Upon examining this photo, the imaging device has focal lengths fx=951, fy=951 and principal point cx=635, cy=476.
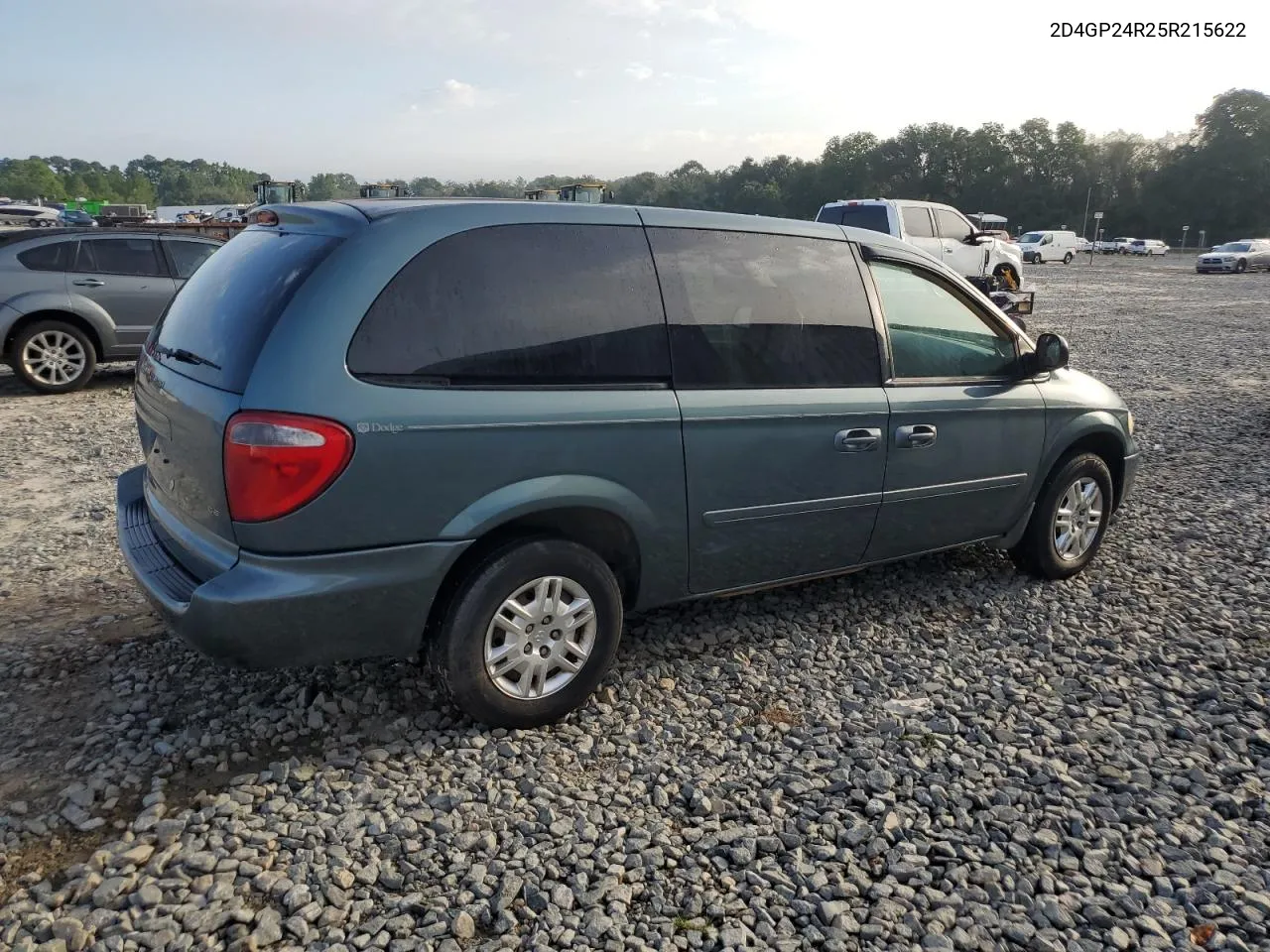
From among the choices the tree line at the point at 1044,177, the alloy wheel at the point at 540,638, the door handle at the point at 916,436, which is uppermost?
the tree line at the point at 1044,177

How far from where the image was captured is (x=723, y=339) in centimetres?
370

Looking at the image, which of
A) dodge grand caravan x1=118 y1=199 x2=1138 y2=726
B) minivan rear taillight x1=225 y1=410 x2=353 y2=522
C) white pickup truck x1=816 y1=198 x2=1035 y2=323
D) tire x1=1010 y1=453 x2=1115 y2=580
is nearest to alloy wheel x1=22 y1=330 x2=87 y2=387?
dodge grand caravan x1=118 y1=199 x2=1138 y2=726

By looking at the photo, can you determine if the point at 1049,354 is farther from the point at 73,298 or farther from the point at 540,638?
the point at 73,298

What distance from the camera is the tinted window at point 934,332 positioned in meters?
4.25

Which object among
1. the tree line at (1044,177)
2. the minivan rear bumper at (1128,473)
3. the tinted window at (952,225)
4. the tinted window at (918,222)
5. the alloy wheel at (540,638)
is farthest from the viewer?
the tree line at (1044,177)

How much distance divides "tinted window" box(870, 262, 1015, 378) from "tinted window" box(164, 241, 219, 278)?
28.8 feet

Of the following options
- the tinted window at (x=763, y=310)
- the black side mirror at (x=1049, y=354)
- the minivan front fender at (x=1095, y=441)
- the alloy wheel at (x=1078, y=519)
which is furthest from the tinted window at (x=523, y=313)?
the alloy wheel at (x=1078, y=519)

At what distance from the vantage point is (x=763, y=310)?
150 inches

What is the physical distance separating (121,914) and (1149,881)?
2836 mm

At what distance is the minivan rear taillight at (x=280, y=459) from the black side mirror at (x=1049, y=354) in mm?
3361

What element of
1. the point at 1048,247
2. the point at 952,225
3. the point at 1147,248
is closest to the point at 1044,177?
the point at 1147,248

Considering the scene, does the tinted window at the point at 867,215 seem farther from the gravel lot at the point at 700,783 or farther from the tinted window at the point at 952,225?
the gravel lot at the point at 700,783

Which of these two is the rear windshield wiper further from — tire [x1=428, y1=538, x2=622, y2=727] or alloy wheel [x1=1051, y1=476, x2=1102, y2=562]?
alloy wheel [x1=1051, y1=476, x2=1102, y2=562]

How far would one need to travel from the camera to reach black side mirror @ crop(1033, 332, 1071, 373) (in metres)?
4.58
